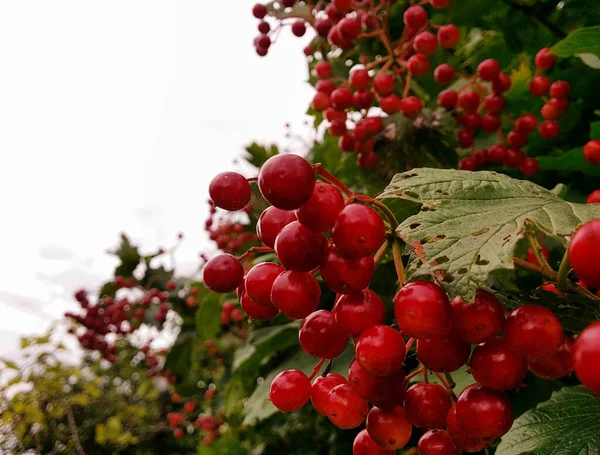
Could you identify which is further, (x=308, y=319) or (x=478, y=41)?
(x=478, y=41)

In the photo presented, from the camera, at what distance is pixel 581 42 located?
3.05 feet

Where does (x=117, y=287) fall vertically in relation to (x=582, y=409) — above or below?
above

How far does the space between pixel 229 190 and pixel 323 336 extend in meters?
0.24

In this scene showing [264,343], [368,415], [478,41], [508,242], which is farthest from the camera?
[478,41]

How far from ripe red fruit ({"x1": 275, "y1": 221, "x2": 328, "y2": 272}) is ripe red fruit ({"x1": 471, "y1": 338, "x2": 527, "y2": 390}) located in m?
0.23

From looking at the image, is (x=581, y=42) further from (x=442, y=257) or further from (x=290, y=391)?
(x=290, y=391)

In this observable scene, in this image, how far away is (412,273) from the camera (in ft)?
1.85

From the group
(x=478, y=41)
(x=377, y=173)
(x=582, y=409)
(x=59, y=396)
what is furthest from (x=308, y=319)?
(x=59, y=396)

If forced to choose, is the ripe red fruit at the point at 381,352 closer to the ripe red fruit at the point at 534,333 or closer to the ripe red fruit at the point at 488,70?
the ripe red fruit at the point at 534,333

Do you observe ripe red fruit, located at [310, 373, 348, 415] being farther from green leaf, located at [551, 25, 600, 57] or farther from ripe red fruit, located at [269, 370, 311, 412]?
green leaf, located at [551, 25, 600, 57]

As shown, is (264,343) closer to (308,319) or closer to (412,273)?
(308,319)

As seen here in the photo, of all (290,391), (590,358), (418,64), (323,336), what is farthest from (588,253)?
(418,64)

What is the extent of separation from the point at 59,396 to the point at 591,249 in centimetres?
344

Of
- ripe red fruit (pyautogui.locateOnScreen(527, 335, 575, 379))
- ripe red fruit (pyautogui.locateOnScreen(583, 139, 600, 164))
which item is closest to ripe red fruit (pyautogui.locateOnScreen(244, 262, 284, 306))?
ripe red fruit (pyautogui.locateOnScreen(527, 335, 575, 379))
